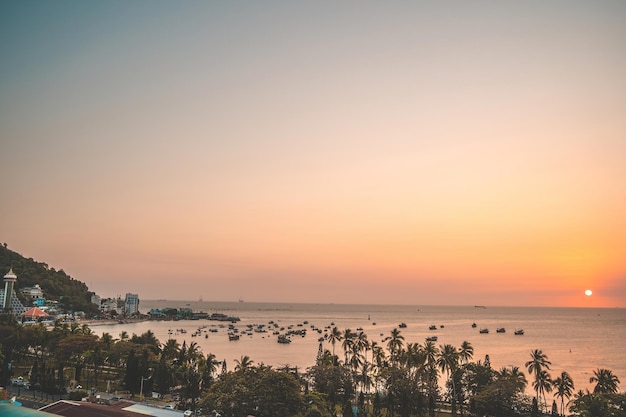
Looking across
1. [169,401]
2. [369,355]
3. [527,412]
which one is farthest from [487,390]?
[369,355]

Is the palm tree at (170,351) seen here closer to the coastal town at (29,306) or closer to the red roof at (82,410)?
the red roof at (82,410)

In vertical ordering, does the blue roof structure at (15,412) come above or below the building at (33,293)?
below

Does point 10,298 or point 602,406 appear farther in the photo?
point 10,298

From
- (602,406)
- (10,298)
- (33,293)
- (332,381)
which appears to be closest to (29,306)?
(33,293)

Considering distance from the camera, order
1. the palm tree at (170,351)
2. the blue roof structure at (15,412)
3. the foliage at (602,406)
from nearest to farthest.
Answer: the blue roof structure at (15,412) < the foliage at (602,406) < the palm tree at (170,351)

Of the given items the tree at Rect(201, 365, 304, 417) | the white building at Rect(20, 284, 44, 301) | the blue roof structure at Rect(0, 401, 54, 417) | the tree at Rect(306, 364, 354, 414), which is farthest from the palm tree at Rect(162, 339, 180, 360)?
the white building at Rect(20, 284, 44, 301)

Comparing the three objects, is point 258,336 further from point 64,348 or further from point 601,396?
point 601,396

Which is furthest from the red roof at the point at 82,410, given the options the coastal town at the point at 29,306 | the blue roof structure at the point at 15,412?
the coastal town at the point at 29,306

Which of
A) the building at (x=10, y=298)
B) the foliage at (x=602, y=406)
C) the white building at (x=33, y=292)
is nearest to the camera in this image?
the foliage at (x=602, y=406)

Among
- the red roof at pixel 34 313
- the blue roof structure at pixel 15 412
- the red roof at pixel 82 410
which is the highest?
the blue roof structure at pixel 15 412

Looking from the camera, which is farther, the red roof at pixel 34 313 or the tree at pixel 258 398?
the red roof at pixel 34 313

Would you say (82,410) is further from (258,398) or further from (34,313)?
(34,313)
